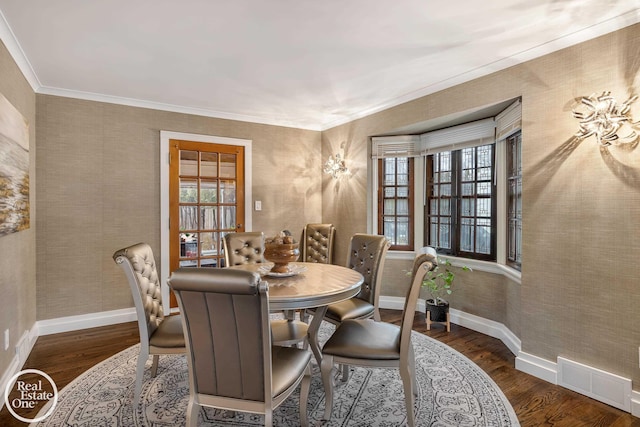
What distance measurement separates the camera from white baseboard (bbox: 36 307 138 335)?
3.57 metres

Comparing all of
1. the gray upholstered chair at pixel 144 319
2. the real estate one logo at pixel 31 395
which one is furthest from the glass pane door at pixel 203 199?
the gray upholstered chair at pixel 144 319

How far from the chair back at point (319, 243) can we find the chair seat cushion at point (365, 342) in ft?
7.05

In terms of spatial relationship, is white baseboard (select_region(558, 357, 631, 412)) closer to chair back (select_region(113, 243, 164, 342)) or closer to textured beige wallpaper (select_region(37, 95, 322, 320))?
chair back (select_region(113, 243, 164, 342))

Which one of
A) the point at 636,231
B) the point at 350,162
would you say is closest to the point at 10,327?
the point at 350,162

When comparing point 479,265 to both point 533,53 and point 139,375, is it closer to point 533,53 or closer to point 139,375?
point 533,53

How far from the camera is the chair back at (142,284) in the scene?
84.9 inches

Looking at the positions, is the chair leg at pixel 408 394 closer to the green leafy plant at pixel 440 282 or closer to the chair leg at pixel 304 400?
the chair leg at pixel 304 400

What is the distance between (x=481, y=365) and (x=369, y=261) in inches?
47.0

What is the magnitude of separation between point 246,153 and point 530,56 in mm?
3248

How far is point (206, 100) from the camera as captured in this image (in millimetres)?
4008

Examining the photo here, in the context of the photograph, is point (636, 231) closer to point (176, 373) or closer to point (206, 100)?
point (176, 373)

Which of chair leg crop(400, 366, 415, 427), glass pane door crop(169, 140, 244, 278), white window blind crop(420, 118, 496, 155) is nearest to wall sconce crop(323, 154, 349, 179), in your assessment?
white window blind crop(420, 118, 496, 155)

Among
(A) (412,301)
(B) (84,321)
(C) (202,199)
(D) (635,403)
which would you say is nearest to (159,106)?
(C) (202,199)

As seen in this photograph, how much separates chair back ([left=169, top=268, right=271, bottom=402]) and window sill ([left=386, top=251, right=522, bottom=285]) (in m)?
2.41
